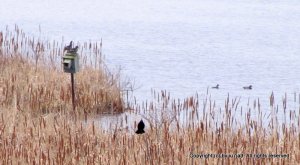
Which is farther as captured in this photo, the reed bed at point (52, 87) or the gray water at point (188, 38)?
the gray water at point (188, 38)

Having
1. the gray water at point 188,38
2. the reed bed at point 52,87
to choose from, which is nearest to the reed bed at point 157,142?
the reed bed at point 52,87

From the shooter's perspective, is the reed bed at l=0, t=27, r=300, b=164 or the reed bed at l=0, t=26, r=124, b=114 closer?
the reed bed at l=0, t=27, r=300, b=164

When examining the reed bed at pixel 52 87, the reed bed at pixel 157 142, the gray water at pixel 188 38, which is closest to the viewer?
the reed bed at pixel 157 142

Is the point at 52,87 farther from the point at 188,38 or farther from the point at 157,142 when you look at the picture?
the point at 188,38

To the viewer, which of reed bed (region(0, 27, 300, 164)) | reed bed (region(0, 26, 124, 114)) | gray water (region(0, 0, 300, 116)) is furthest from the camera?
gray water (region(0, 0, 300, 116))

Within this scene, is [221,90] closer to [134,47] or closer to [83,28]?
[134,47]

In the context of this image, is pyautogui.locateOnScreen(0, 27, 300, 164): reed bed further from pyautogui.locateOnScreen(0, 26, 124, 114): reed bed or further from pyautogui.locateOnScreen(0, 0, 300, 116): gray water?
pyautogui.locateOnScreen(0, 0, 300, 116): gray water

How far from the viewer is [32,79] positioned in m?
10.8

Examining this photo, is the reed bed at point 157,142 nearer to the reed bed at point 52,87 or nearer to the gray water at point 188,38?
the reed bed at point 52,87

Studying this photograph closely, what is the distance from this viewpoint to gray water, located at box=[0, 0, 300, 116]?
45.8 feet

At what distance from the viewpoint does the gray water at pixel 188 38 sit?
14.0 m

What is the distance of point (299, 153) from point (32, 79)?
4888 millimetres

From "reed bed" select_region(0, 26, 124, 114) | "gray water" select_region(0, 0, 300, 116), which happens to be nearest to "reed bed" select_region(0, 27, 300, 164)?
"reed bed" select_region(0, 26, 124, 114)

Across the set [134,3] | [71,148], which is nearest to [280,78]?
[71,148]
